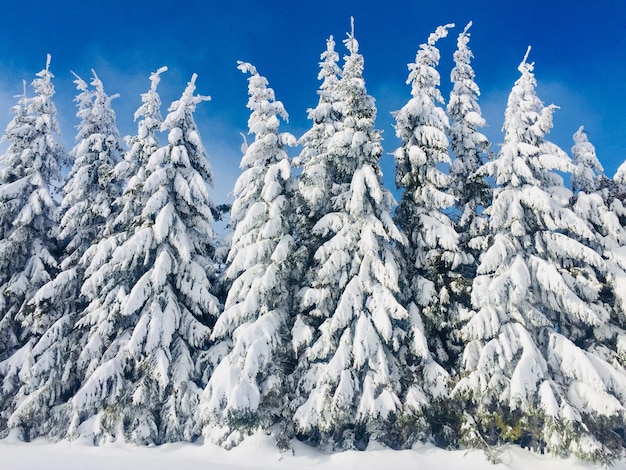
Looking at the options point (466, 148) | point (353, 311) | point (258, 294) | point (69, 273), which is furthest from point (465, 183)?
point (69, 273)

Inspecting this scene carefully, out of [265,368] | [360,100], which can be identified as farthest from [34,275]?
[360,100]

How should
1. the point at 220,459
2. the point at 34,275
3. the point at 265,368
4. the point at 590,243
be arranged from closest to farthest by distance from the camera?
the point at 220,459 → the point at 265,368 → the point at 590,243 → the point at 34,275

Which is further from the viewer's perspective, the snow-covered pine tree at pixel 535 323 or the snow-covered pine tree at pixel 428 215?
the snow-covered pine tree at pixel 428 215

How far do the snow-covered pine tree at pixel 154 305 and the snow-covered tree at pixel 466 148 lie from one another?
11.4 meters

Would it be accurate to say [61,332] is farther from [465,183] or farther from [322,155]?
[465,183]

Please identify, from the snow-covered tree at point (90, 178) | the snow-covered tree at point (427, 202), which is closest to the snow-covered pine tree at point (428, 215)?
the snow-covered tree at point (427, 202)

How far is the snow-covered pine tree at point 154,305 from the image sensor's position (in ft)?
52.5

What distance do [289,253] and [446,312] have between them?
676 cm

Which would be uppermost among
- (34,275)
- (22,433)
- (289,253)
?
(289,253)

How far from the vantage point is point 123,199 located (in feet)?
62.5

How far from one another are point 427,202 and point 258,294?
793cm

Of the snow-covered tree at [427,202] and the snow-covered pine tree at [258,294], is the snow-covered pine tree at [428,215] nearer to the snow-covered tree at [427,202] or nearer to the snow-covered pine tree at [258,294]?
the snow-covered tree at [427,202]

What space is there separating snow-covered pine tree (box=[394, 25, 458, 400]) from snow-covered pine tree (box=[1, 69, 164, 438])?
11.9 m

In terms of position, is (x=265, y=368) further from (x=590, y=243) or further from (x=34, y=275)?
(x=590, y=243)
